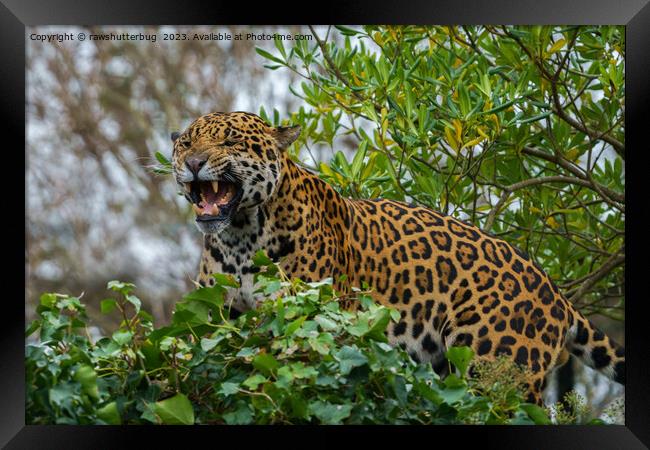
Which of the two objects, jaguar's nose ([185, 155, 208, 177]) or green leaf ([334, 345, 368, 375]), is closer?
green leaf ([334, 345, 368, 375])

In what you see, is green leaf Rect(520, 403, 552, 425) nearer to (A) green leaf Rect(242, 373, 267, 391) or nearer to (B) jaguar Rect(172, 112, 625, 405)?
(B) jaguar Rect(172, 112, 625, 405)

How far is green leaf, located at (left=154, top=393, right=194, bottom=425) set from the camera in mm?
4957

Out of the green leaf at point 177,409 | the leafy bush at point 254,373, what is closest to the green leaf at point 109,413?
the leafy bush at point 254,373

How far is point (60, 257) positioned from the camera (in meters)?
11.0

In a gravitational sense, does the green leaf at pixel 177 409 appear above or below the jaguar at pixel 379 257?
below

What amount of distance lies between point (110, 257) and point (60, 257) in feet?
2.80

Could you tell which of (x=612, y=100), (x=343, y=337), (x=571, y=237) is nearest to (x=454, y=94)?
(x=612, y=100)

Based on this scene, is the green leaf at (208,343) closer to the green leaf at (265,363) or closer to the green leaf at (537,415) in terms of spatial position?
the green leaf at (265,363)

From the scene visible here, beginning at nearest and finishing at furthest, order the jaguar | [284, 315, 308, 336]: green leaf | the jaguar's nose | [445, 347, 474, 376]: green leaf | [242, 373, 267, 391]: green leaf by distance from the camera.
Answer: [242, 373, 267, 391]: green leaf
[284, 315, 308, 336]: green leaf
[445, 347, 474, 376]: green leaf
the jaguar's nose
the jaguar

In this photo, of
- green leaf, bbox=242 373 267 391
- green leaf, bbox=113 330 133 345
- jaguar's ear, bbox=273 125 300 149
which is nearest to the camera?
green leaf, bbox=242 373 267 391

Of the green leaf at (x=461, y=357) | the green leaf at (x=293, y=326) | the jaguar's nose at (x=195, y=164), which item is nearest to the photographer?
the green leaf at (x=293, y=326)

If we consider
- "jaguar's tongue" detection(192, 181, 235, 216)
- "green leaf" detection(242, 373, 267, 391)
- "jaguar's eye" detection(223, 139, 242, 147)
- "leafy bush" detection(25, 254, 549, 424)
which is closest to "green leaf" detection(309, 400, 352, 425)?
"leafy bush" detection(25, 254, 549, 424)

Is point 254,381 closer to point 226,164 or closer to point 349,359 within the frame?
point 349,359
